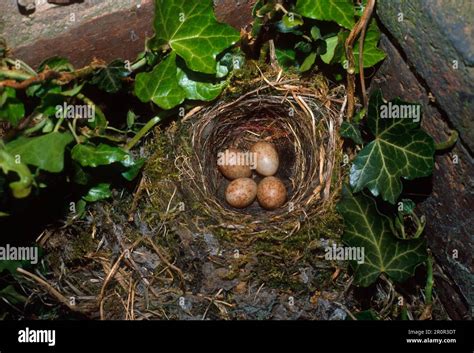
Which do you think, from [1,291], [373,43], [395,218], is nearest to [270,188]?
[395,218]

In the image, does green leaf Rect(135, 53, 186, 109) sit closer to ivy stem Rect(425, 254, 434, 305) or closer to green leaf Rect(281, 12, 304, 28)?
green leaf Rect(281, 12, 304, 28)

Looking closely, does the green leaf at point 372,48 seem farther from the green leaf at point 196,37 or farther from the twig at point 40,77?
the twig at point 40,77

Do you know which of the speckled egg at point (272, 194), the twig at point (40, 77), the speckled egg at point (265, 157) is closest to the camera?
the twig at point (40, 77)

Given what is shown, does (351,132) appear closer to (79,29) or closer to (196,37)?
(196,37)

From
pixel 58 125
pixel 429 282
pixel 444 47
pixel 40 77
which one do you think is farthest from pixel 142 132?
pixel 429 282

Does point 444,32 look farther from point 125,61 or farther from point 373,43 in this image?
point 125,61

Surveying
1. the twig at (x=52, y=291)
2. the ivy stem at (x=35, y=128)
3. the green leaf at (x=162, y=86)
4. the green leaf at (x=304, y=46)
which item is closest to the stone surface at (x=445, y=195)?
the green leaf at (x=304, y=46)

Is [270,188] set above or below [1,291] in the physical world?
above

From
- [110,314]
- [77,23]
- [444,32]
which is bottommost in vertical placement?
[110,314]
